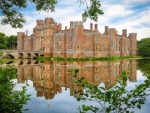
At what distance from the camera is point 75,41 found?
155 feet

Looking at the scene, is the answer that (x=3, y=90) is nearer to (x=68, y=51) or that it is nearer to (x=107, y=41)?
(x=68, y=51)

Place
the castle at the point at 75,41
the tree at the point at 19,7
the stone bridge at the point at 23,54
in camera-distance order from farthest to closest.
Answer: the stone bridge at the point at 23,54 → the castle at the point at 75,41 → the tree at the point at 19,7

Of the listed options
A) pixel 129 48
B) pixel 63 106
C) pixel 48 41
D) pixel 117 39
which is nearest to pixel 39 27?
pixel 48 41

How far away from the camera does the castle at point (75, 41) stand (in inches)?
1879

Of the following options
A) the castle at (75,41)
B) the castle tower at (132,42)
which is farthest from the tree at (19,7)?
the castle tower at (132,42)

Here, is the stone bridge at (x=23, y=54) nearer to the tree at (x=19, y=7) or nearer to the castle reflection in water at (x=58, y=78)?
the castle reflection in water at (x=58, y=78)

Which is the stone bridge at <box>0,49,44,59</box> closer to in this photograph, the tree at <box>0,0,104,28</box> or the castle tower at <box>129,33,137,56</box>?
the castle tower at <box>129,33,137,56</box>

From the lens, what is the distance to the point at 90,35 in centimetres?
5209

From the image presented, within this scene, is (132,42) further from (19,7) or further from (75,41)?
(19,7)

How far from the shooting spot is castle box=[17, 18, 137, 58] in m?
47.7

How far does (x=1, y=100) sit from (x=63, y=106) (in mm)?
3697

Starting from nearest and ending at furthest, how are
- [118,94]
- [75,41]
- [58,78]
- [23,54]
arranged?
[118,94]
[58,78]
[75,41]
[23,54]

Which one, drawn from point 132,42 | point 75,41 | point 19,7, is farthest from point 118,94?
point 132,42

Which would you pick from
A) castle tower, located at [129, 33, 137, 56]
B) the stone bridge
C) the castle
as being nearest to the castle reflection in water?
the castle
